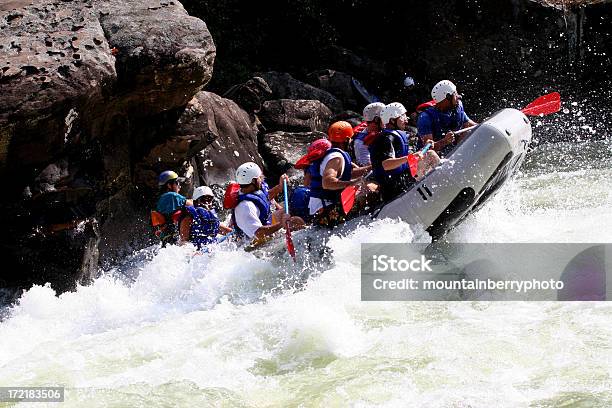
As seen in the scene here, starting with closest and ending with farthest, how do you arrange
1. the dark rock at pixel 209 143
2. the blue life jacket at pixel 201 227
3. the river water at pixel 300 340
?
the river water at pixel 300 340
the blue life jacket at pixel 201 227
the dark rock at pixel 209 143

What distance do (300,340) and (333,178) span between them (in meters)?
2.01

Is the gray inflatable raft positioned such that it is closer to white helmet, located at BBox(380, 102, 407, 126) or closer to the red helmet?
white helmet, located at BBox(380, 102, 407, 126)

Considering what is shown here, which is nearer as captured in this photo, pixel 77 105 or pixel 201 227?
pixel 77 105

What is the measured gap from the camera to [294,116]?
15242 mm

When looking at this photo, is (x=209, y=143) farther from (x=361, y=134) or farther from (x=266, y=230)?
(x=266, y=230)

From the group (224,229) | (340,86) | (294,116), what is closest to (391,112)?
(224,229)

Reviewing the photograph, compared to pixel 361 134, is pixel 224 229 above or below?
below

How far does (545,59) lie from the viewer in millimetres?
17406

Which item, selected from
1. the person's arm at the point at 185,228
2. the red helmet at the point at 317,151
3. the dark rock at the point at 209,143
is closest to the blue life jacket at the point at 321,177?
the red helmet at the point at 317,151

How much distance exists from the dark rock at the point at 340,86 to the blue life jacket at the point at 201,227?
8.78m

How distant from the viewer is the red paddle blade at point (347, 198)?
731 cm

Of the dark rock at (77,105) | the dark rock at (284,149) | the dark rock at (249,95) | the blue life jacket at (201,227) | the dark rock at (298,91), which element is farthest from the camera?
the dark rock at (298,91)

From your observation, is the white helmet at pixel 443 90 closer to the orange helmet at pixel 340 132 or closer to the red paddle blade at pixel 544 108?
the red paddle blade at pixel 544 108

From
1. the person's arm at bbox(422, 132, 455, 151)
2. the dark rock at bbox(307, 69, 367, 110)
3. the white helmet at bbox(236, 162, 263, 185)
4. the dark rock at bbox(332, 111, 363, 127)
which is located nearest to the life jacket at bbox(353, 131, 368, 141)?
the person's arm at bbox(422, 132, 455, 151)
